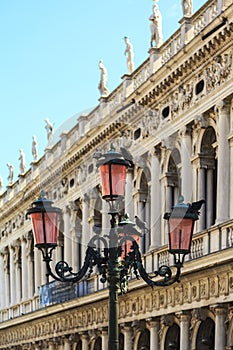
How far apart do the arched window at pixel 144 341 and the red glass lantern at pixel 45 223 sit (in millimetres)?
18513

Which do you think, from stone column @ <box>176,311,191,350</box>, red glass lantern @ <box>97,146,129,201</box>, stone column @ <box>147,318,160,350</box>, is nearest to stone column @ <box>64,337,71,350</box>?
stone column @ <box>147,318,160,350</box>

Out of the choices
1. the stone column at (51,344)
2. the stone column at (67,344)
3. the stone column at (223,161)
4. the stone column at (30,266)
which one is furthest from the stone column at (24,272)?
the stone column at (223,161)

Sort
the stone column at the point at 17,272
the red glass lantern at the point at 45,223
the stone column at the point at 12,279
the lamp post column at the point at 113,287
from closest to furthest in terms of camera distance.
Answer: the lamp post column at the point at 113,287, the red glass lantern at the point at 45,223, the stone column at the point at 17,272, the stone column at the point at 12,279

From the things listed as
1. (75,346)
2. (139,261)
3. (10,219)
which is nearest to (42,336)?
(75,346)

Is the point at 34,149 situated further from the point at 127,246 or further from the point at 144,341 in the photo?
the point at 127,246

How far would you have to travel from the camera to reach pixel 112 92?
37.2 metres

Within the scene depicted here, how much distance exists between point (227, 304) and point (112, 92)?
13799mm

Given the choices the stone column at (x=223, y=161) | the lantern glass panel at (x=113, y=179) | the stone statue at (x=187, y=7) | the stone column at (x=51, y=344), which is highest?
the stone statue at (x=187, y=7)

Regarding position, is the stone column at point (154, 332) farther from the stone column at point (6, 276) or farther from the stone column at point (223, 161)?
the stone column at point (6, 276)

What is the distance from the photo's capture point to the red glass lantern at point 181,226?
1343cm

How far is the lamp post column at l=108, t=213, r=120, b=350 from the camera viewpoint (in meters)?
13.1

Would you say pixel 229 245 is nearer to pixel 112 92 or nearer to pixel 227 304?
pixel 227 304

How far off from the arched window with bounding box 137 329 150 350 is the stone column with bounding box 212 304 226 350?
21.1 ft

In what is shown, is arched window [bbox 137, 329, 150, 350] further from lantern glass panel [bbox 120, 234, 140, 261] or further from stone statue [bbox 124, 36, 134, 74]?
lantern glass panel [bbox 120, 234, 140, 261]
